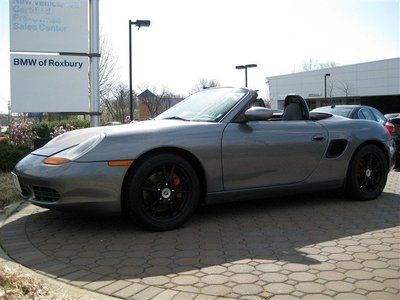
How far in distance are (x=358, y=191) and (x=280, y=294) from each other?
3.12 meters

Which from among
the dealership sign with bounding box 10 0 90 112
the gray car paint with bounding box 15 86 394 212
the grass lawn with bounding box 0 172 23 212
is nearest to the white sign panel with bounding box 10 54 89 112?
the dealership sign with bounding box 10 0 90 112

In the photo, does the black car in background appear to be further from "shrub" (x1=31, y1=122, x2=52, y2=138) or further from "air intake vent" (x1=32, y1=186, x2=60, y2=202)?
"air intake vent" (x1=32, y1=186, x2=60, y2=202)

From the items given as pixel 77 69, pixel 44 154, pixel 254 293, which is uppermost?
pixel 77 69

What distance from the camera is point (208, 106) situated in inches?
194

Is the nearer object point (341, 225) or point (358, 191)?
point (341, 225)

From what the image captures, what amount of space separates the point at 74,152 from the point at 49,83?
567 cm

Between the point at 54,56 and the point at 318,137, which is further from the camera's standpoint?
the point at 54,56

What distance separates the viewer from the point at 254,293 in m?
2.84

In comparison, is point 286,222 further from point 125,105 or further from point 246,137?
point 125,105

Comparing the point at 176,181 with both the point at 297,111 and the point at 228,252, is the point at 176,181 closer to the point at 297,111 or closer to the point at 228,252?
the point at 228,252

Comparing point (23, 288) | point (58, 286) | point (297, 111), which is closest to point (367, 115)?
point (297, 111)

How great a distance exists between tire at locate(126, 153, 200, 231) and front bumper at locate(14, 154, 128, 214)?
0.15 m

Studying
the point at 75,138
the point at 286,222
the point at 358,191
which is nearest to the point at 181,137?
the point at 75,138

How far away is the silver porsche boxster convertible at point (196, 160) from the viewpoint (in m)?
3.96
